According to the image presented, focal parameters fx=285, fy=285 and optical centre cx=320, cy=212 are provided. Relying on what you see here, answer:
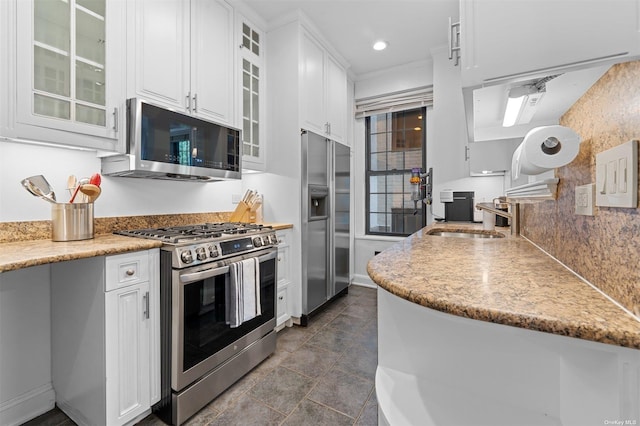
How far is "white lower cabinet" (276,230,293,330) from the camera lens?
247 cm

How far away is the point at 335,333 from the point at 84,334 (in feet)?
5.70

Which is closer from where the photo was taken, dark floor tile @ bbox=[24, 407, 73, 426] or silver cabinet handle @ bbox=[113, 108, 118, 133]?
dark floor tile @ bbox=[24, 407, 73, 426]

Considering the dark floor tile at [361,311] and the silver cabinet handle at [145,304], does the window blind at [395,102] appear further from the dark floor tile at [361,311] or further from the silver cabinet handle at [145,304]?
the silver cabinet handle at [145,304]

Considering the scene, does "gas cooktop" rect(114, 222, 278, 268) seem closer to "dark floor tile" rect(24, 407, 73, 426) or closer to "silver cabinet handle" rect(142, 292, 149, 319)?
"silver cabinet handle" rect(142, 292, 149, 319)

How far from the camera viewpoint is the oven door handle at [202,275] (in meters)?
1.47

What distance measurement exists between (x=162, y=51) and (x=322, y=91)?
1.56m

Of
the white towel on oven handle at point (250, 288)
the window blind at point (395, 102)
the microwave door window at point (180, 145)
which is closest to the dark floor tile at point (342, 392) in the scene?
the white towel on oven handle at point (250, 288)

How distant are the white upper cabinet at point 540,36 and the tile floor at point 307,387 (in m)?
1.64

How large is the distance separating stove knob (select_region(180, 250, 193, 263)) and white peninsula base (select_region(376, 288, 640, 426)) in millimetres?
1000

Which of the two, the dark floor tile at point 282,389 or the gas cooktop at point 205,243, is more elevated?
the gas cooktop at point 205,243

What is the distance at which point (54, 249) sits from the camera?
49.7 inches

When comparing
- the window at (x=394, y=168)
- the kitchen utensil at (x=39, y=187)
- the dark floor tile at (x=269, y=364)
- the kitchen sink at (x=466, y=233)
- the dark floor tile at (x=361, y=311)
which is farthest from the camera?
the window at (x=394, y=168)

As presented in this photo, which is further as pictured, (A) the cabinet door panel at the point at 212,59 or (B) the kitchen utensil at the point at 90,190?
(A) the cabinet door panel at the point at 212,59

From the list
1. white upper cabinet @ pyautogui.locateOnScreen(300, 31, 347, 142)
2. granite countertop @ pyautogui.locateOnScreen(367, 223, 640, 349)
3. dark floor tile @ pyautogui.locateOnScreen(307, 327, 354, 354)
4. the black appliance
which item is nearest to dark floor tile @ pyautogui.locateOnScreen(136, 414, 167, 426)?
dark floor tile @ pyautogui.locateOnScreen(307, 327, 354, 354)
